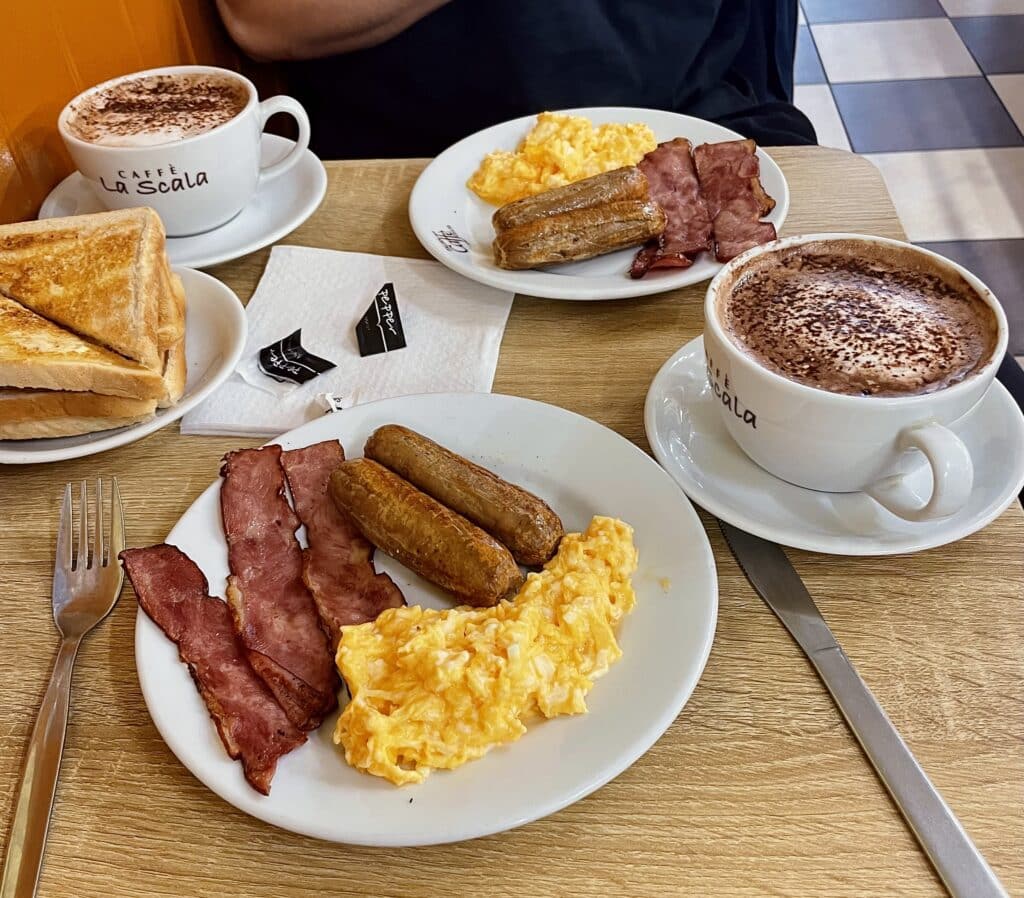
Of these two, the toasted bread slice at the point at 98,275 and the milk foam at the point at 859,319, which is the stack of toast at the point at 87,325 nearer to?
the toasted bread slice at the point at 98,275

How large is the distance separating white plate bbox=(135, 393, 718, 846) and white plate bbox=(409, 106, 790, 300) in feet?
1.14

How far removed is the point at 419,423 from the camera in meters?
1.17

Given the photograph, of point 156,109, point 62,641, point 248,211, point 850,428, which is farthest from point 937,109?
point 62,641

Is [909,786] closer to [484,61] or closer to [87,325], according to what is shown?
[87,325]

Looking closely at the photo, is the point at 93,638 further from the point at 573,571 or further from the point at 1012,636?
the point at 1012,636

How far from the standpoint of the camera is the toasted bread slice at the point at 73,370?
1196mm

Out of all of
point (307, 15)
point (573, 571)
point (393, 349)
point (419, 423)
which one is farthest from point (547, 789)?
point (307, 15)

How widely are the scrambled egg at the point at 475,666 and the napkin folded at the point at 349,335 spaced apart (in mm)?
453

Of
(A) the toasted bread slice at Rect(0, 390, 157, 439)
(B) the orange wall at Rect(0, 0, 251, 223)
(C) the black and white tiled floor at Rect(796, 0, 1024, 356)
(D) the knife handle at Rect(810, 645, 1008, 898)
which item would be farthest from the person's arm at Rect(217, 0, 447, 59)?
(C) the black and white tiled floor at Rect(796, 0, 1024, 356)

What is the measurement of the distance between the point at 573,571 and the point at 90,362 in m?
0.72

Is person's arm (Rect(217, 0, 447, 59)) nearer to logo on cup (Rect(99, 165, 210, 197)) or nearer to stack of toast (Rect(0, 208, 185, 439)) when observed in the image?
logo on cup (Rect(99, 165, 210, 197))

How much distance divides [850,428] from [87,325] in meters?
1.03

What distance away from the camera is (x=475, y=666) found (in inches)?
33.1

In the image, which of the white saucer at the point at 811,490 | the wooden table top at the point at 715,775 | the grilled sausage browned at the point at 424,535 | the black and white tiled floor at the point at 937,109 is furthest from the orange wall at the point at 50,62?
the black and white tiled floor at the point at 937,109
